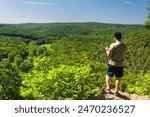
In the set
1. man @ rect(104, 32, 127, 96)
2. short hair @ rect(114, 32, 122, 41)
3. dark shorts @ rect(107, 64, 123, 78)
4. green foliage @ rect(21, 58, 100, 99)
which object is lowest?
green foliage @ rect(21, 58, 100, 99)

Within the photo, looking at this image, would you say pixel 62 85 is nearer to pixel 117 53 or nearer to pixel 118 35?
pixel 117 53

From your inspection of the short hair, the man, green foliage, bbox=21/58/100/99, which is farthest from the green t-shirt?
green foliage, bbox=21/58/100/99

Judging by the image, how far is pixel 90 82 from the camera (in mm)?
7926

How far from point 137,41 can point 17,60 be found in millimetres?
50412

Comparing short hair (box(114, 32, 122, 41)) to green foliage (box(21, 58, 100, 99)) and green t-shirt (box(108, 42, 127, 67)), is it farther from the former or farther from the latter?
green foliage (box(21, 58, 100, 99))

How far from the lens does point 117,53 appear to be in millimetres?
7305

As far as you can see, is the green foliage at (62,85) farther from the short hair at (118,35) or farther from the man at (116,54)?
the short hair at (118,35)

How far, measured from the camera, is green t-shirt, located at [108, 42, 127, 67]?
7250mm

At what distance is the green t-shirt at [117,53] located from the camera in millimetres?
7250

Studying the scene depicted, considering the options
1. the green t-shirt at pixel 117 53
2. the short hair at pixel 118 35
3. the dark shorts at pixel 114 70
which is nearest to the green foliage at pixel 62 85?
the dark shorts at pixel 114 70

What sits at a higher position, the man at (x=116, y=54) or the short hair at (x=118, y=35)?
the short hair at (x=118, y=35)

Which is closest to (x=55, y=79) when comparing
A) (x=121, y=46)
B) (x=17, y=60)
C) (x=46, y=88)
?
(x=46, y=88)

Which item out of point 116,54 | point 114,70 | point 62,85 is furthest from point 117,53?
point 62,85

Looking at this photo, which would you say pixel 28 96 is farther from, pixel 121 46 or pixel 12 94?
pixel 121 46
